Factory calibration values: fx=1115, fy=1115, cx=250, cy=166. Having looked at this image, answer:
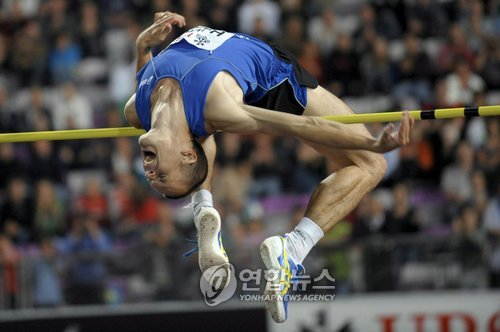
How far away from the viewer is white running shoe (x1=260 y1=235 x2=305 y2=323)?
6.45 meters

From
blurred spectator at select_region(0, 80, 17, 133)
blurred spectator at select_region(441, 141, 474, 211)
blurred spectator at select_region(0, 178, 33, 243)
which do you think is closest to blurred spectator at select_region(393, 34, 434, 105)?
blurred spectator at select_region(441, 141, 474, 211)

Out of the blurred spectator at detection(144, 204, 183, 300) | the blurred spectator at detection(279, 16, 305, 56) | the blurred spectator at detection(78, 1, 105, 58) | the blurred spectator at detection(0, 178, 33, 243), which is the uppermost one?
the blurred spectator at detection(279, 16, 305, 56)

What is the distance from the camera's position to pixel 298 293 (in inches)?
364

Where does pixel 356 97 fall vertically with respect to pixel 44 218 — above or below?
above

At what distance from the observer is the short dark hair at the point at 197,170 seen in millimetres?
6289

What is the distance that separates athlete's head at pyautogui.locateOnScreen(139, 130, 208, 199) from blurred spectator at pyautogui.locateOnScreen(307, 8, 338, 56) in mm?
5727

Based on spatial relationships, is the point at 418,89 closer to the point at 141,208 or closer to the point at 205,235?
the point at 141,208

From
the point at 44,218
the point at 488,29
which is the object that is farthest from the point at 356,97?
the point at 44,218

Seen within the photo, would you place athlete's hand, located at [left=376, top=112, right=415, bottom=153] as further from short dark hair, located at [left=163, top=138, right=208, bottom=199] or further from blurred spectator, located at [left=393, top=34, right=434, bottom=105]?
blurred spectator, located at [left=393, top=34, right=434, bottom=105]

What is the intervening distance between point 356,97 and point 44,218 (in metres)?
3.36

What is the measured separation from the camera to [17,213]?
1116 centimetres

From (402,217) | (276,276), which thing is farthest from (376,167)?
(402,217)

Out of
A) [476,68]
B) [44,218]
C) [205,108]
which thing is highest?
[205,108]

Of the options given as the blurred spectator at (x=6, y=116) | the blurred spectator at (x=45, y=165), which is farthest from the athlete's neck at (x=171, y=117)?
the blurred spectator at (x=6, y=116)
